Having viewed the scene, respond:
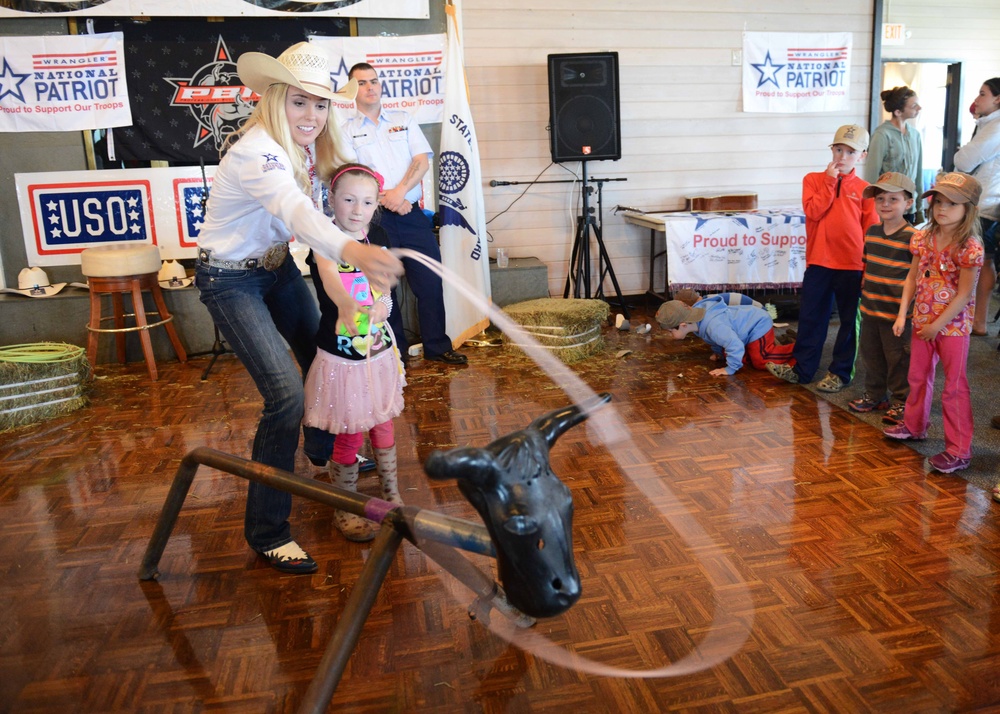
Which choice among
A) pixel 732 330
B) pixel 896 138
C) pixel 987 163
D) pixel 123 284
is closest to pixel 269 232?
pixel 123 284

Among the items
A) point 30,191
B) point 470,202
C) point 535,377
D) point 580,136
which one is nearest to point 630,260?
point 580,136

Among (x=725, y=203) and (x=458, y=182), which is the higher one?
(x=458, y=182)

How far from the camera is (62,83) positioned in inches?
224

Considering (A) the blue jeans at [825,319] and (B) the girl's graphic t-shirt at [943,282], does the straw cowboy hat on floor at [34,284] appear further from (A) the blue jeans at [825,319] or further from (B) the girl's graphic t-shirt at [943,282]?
(B) the girl's graphic t-shirt at [943,282]

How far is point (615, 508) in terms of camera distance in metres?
3.04

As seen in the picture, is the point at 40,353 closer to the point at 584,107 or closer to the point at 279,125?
the point at 279,125

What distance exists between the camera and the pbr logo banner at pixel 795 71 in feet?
22.2

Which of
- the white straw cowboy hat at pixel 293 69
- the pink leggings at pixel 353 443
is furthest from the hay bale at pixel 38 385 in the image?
the white straw cowboy hat at pixel 293 69

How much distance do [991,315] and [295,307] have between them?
560cm

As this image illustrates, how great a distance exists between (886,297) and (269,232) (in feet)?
9.26

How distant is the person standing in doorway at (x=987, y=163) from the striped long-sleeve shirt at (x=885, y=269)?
201cm

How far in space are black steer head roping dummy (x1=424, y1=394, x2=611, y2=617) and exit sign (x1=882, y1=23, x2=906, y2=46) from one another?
8.22m

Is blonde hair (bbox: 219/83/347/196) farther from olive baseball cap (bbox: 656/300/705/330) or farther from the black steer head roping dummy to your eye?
olive baseball cap (bbox: 656/300/705/330)

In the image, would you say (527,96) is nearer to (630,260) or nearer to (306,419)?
(630,260)
